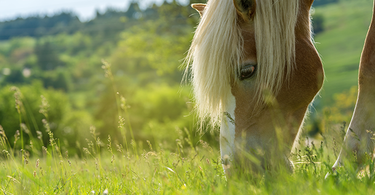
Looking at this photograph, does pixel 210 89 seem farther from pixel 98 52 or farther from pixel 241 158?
pixel 98 52

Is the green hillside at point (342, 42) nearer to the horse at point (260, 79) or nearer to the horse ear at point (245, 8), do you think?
the horse at point (260, 79)

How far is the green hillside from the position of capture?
A: 55594mm

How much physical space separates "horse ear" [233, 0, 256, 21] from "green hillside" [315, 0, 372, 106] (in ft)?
157

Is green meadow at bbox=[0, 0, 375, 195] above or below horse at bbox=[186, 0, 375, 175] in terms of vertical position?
below

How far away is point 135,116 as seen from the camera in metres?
22.8

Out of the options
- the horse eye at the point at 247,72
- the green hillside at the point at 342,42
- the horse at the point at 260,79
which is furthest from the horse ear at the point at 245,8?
the green hillside at the point at 342,42

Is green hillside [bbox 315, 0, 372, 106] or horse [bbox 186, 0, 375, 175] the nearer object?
horse [bbox 186, 0, 375, 175]

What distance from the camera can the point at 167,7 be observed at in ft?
49.8

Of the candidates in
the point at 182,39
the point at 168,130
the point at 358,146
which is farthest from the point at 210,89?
the point at 182,39

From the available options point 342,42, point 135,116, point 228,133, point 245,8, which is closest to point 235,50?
point 245,8

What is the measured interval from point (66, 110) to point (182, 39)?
11.0m

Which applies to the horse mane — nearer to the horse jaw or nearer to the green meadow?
the horse jaw

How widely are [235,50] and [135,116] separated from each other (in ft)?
70.2

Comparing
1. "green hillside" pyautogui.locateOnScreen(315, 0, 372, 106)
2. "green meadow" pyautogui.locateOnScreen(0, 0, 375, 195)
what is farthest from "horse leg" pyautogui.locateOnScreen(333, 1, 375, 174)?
"green hillside" pyautogui.locateOnScreen(315, 0, 372, 106)
